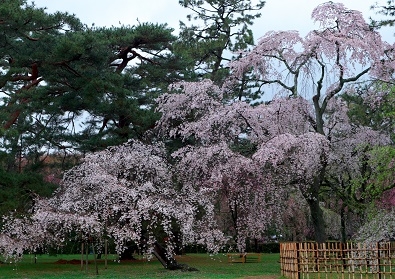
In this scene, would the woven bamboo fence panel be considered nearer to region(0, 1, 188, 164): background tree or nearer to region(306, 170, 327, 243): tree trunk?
region(306, 170, 327, 243): tree trunk

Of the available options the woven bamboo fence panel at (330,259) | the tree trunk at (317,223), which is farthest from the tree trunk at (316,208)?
the woven bamboo fence panel at (330,259)

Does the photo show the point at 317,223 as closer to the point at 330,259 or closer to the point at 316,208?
the point at 316,208

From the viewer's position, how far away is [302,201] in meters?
32.6

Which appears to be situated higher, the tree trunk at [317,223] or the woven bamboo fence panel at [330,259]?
the tree trunk at [317,223]

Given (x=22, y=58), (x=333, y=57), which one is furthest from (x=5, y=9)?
(x=333, y=57)

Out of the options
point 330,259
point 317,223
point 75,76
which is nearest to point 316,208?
point 317,223

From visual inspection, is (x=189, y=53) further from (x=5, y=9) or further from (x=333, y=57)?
(x=5, y=9)

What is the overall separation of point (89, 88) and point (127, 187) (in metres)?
4.22

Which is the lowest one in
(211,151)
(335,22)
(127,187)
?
(127,187)

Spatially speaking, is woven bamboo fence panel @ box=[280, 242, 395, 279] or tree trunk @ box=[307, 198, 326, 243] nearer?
woven bamboo fence panel @ box=[280, 242, 395, 279]

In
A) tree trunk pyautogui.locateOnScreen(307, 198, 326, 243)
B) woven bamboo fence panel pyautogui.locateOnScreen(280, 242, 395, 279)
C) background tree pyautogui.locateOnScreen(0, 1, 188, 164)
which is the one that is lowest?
woven bamboo fence panel pyautogui.locateOnScreen(280, 242, 395, 279)

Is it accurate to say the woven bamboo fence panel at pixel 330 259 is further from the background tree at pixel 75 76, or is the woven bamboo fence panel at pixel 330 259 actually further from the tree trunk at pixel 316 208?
the background tree at pixel 75 76

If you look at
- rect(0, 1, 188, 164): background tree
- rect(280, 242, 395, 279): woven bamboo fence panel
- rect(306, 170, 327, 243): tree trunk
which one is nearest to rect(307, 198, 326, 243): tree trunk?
rect(306, 170, 327, 243): tree trunk

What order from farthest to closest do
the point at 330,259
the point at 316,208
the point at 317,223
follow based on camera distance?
1. the point at 316,208
2. the point at 317,223
3. the point at 330,259
